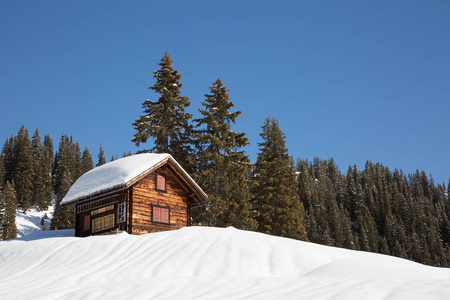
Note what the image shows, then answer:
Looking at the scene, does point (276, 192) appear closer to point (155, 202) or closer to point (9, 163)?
point (155, 202)

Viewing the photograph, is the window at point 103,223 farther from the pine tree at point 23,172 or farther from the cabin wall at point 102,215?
the pine tree at point 23,172

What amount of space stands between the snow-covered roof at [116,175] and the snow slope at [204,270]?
4.94 meters

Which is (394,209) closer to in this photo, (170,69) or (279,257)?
(170,69)

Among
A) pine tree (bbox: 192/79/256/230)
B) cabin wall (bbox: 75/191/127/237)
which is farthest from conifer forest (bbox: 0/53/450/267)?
cabin wall (bbox: 75/191/127/237)

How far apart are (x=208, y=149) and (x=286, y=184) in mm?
9923

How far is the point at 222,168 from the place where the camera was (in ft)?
126

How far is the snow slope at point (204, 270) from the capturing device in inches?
483

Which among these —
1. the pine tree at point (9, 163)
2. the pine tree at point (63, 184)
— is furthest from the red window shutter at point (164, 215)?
the pine tree at point (9, 163)

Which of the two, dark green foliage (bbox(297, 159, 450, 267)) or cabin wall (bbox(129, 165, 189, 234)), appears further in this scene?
dark green foliage (bbox(297, 159, 450, 267))

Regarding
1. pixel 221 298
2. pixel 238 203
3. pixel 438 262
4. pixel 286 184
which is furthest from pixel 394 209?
pixel 221 298

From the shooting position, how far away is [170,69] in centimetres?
4353

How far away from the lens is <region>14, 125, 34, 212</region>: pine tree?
8519 cm

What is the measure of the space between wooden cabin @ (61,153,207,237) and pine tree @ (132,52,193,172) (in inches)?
285

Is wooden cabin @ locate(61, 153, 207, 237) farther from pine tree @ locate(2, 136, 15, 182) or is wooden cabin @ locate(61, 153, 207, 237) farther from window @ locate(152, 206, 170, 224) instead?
pine tree @ locate(2, 136, 15, 182)
